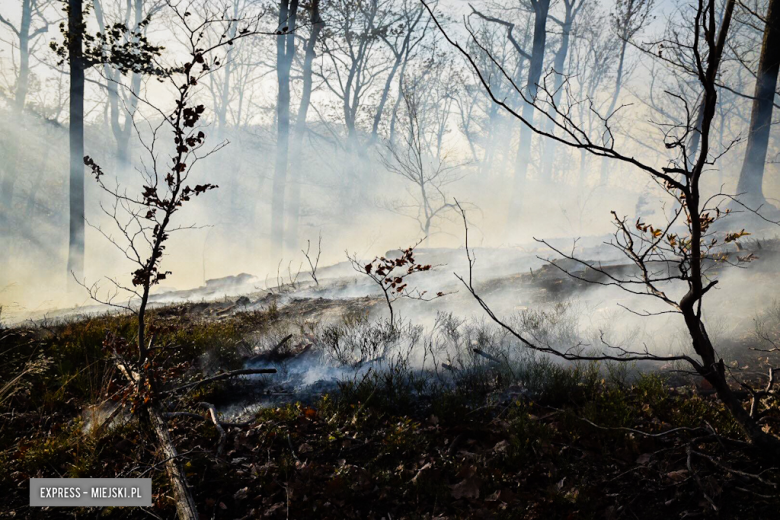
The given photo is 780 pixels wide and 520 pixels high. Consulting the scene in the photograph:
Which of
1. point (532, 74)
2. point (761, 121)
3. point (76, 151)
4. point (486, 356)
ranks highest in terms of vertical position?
point (532, 74)

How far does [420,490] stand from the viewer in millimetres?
2604

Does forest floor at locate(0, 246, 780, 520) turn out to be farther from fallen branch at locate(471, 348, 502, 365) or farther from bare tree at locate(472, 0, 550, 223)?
bare tree at locate(472, 0, 550, 223)

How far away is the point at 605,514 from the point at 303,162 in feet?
108

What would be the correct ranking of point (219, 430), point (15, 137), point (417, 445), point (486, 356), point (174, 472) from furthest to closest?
1. point (15, 137)
2. point (486, 356)
3. point (219, 430)
4. point (417, 445)
5. point (174, 472)

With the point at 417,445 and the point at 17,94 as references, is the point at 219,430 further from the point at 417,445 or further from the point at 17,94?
the point at 17,94

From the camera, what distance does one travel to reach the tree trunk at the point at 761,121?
9258 mm

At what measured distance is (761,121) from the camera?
33.3 feet

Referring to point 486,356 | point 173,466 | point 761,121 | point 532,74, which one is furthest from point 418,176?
point 173,466

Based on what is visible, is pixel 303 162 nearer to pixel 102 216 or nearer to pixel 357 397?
pixel 102 216

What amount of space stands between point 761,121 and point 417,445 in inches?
499

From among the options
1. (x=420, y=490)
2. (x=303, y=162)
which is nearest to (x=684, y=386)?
(x=420, y=490)

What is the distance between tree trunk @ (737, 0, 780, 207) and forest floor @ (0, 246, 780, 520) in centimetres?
779

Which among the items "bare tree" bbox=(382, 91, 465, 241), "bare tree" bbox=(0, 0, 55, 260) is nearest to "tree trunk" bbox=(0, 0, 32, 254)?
"bare tree" bbox=(0, 0, 55, 260)

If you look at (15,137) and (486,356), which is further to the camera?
(15,137)
